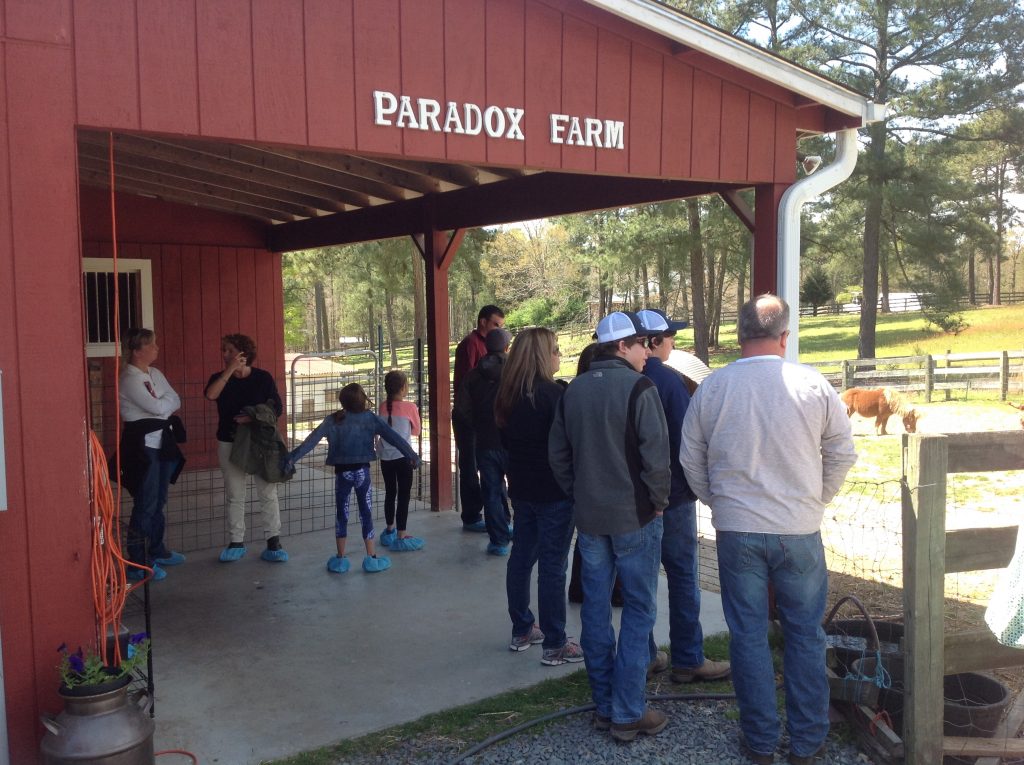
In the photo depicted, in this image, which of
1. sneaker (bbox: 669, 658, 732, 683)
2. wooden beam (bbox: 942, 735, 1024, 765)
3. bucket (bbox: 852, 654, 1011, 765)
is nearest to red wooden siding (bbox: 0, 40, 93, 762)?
sneaker (bbox: 669, 658, 732, 683)

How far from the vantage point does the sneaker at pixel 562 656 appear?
16.1 feet

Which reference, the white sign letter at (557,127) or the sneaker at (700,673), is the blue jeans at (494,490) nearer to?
the sneaker at (700,673)

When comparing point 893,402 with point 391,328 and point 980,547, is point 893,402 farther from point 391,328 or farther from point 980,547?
point 391,328

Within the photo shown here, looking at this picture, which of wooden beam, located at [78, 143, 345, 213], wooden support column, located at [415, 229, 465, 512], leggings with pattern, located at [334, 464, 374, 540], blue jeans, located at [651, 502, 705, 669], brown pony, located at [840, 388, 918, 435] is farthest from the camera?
brown pony, located at [840, 388, 918, 435]

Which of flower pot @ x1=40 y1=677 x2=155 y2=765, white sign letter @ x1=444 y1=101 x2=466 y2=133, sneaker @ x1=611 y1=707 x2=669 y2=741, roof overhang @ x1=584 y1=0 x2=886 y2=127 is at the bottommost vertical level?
sneaker @ x1=611 y1=707 x2=669 y2=741

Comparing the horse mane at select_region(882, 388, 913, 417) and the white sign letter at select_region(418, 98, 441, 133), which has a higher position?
the white sign letter at select_region(418, 98, 441, 133)

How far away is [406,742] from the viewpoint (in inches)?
161

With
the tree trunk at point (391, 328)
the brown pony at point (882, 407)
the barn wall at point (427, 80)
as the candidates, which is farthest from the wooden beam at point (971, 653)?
the tree trunk at point (391, 328)

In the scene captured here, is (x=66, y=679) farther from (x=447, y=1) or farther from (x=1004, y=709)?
(x=1004, y=709)

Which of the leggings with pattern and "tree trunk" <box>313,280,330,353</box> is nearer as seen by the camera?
the leggings with pattern

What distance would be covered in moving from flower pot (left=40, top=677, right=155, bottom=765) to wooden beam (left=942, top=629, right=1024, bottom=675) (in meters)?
3.17

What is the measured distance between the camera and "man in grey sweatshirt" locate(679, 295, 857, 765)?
359 centimetres

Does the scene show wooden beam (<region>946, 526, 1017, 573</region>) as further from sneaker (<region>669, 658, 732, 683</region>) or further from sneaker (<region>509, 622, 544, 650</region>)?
sneaker (<region>509, 622, 544, 650</region>)

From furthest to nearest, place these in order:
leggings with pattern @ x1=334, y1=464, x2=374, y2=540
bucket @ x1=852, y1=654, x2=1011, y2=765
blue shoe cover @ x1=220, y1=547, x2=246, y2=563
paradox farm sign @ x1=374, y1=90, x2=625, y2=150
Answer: blue shoe cover @ x1=220, y1=547, x2=246, y2=563 < leggings with pattern @ x1=334, y1=464, x2=374, y2=540 < paradox farm sign @ x1=374, y1=90, x2=625, y2=150 < bucket @ x1=852, y1=654, x2=1011, y2=765
